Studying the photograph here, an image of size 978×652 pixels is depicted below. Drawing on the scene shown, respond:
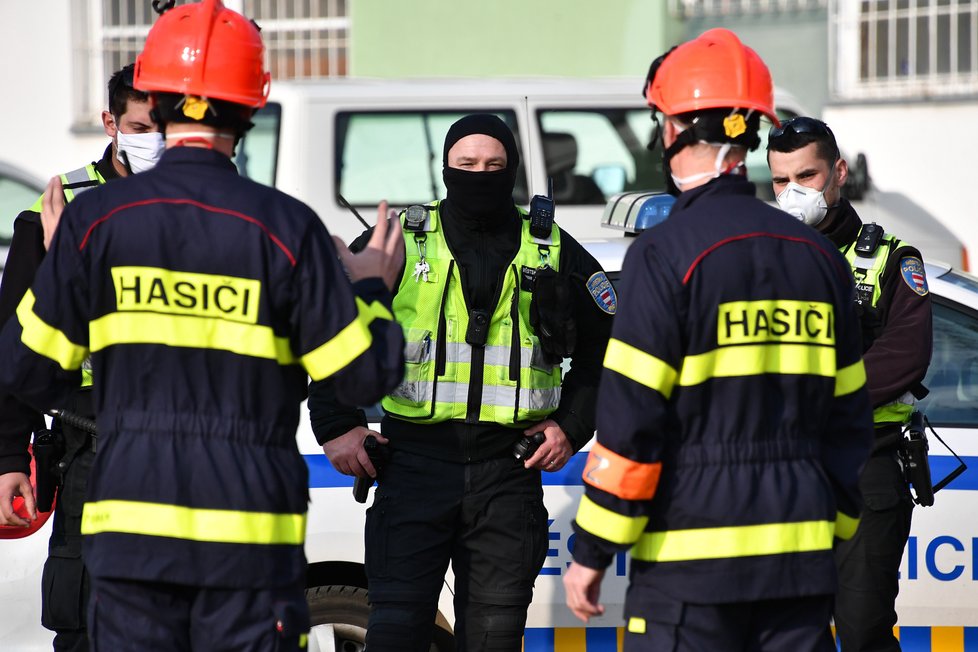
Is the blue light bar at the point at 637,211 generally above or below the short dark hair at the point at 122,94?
below

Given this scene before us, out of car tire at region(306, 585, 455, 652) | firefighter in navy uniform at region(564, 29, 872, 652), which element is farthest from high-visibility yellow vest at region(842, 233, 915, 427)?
car tire at region(306, 585, 455, 652)

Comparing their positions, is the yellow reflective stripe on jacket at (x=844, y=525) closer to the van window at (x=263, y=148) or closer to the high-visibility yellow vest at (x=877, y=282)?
the high-visibility yellow vest at (x=877, y=282)

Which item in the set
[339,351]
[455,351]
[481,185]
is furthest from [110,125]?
[339,351]

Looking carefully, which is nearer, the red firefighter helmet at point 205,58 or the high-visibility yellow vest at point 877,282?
the red firefighter helmet at point 205,58

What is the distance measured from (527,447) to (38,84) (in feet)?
34.8

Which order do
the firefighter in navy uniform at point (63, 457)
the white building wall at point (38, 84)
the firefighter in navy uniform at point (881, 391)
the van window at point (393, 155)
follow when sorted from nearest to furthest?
1. the firefighter in navy uniform at point (63, 457)
2. the firefighter in navy uniform at point (881, 391)
3. the van window at point (393, 155)
4. the white building wall at point (38, 84)

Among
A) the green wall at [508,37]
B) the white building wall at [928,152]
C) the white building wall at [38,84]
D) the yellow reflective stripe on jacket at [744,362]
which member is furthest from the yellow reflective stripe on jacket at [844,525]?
the white building wall at [38,84]

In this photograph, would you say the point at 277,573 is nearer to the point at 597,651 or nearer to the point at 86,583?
the point at 86,583

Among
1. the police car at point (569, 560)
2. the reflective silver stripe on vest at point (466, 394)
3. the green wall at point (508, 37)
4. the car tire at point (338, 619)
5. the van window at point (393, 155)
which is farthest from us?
the green wall at point (508, 37)

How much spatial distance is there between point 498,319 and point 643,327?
3.41ft

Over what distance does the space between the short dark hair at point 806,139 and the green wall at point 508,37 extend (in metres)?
7.40

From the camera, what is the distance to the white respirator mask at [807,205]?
13.2ft

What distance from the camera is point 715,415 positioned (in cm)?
281

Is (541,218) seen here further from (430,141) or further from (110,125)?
(430,141)
